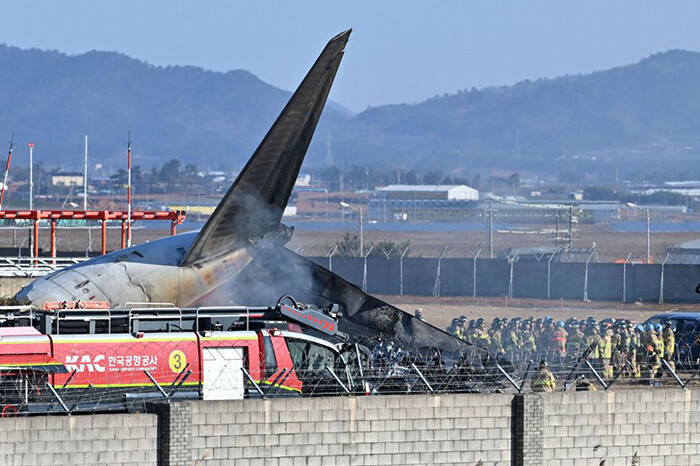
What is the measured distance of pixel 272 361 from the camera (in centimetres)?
2448

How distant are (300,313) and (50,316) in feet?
15.6

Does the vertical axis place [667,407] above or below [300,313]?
below

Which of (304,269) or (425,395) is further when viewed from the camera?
(304,269)

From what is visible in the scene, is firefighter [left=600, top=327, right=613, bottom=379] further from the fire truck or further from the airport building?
the airport building

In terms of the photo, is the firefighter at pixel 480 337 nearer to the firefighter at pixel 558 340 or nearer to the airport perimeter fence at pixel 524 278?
the firefighter at pixel 558 340

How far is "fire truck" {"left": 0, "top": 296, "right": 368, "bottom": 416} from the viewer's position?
23.0 m

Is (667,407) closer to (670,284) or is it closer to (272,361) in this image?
(272,361)

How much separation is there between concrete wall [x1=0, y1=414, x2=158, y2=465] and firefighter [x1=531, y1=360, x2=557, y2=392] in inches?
301

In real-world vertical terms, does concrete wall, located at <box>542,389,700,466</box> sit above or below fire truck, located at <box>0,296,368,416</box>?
below

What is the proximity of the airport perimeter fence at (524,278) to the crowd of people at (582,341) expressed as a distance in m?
22.3

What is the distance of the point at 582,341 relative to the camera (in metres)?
35.2

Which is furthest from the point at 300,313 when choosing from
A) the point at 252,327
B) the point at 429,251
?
the point at 429,251

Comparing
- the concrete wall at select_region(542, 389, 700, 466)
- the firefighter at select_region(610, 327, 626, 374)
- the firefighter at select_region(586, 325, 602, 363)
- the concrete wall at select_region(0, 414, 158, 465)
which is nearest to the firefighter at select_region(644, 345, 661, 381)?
the firefighter at select_region(610, 327, 626, 374)

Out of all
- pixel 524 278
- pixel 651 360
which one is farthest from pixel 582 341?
pixel 524 278
